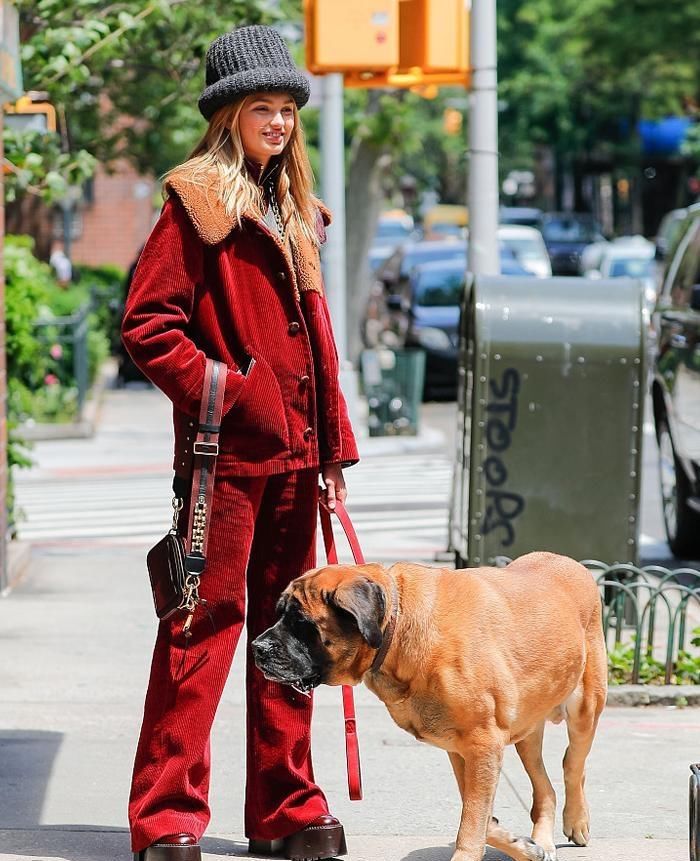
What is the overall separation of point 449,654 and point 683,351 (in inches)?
237

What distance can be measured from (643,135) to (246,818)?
59.4 metres

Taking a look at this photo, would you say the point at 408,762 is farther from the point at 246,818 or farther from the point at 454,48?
the point at 454,48

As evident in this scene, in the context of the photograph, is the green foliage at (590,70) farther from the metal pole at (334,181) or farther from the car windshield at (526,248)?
the metal pole at (334,181)

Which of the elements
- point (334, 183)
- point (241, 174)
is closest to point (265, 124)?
point (241, 174)

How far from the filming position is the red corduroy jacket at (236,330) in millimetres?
4082

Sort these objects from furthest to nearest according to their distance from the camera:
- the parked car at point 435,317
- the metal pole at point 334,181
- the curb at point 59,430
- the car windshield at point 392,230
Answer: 1. the car windshield at point 392,230
2. the parked car at point 435,317
3. the curb at point 59,430
4. the metal pole at point 334,181

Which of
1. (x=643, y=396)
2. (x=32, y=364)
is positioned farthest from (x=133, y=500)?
(x=643, y=396)

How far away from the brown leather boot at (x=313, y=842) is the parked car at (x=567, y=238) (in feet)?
134

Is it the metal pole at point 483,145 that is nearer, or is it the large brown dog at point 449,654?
the large brown dog at point 449,654

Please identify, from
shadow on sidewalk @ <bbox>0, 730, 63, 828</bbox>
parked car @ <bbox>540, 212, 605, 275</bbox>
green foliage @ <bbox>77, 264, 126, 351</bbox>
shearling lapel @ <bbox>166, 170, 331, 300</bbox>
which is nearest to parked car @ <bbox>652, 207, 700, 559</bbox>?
shadow on sidewalk @ <bbox>0, 730, 63, 828</bbox>

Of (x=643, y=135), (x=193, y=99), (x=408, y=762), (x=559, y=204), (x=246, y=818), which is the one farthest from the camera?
(x=559, y=204)

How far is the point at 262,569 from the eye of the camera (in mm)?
4352

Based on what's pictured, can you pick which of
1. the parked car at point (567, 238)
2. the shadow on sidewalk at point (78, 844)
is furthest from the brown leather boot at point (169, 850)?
the parked car at point (567, 238)

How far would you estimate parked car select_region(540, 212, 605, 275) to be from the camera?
153 ft
